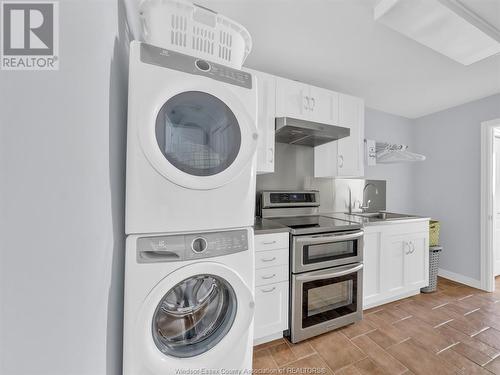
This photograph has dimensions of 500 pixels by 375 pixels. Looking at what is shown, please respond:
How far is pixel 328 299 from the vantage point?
1816 mm

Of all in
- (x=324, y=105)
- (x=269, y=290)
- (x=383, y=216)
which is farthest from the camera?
(x=383, y=216)

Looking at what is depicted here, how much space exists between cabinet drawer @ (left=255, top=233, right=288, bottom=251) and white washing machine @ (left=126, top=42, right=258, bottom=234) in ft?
1.99

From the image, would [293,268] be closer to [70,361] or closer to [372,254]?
[372,254]

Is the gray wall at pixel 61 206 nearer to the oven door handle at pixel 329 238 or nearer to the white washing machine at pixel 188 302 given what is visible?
the white washing machine at pixel 188 302

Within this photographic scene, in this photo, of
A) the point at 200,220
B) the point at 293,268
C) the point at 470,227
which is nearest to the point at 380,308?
the point at 293,268

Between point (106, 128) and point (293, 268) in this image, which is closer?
point (106, 128)

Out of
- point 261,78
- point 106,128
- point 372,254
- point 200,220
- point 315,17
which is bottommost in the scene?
point 372,254

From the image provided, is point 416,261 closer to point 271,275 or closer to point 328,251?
point 328,251

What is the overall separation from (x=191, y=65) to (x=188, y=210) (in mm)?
622

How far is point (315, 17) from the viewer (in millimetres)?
1464

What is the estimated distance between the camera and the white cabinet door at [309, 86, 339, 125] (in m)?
2.14

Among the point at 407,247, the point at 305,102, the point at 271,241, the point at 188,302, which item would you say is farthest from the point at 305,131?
the point at 407,247

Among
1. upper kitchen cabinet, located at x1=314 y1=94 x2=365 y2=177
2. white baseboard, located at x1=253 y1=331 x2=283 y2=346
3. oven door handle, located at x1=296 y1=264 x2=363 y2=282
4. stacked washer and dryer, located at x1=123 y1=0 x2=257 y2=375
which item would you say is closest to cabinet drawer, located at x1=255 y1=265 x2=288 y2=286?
oven door handle, located at x1=296 y1=264 x2=363 y2=282

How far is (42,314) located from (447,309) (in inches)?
129
